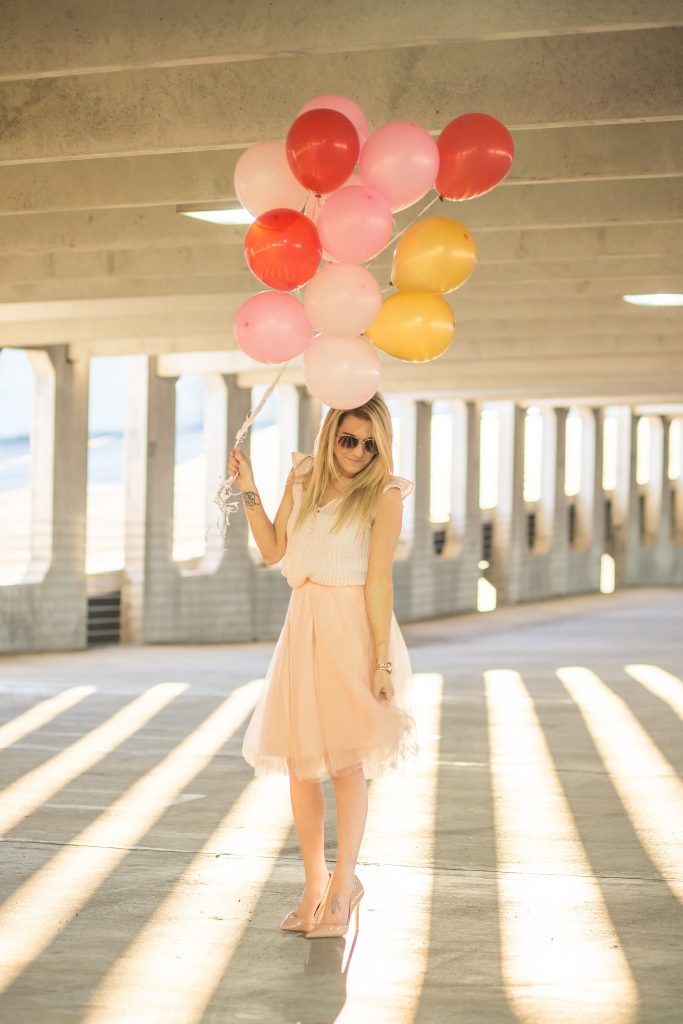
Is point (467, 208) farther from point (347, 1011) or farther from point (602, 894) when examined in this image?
point (347, 1011)

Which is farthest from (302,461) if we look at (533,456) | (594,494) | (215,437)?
(594,494)

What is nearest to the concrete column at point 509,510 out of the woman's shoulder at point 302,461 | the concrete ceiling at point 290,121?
the concrete ceiling at point 290,121

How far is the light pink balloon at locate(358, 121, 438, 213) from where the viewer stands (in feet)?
14.6

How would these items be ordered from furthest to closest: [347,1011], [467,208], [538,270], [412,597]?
[412,597] < [538,270] < [467,208] < [347,1011]

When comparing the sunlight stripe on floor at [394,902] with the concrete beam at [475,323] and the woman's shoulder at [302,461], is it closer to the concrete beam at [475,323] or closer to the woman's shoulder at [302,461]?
the woman's shoulder at [302,461]

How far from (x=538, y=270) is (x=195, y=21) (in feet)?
16.1

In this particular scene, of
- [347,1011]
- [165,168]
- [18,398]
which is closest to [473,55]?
[165,168]

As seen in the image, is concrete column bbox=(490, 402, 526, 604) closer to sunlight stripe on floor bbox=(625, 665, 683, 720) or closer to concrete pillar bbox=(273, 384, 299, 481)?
concrete pillar bbox=(273, 384, 299, 481)

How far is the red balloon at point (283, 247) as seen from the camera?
4430 mm

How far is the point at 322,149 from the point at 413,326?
646mm

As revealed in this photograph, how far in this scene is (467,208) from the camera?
8164mm

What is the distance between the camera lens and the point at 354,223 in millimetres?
4387

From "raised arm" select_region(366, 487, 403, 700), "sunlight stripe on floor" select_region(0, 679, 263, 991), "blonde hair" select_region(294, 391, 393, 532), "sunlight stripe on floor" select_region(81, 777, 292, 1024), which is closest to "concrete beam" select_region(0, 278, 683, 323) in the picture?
"sunlight stripe on floor" select_region(0, 679, 263, 991)

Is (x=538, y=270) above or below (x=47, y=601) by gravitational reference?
above
